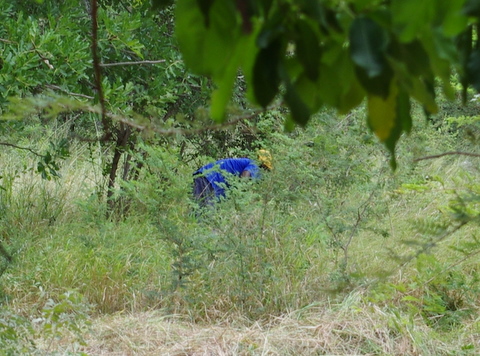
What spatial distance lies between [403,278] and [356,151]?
1.01m

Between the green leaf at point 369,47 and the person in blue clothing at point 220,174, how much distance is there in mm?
4552

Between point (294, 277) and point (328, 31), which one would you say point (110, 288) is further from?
point (328, 31)

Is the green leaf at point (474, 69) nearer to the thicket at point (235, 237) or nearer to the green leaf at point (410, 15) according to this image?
the green leaf at point (410, 15)

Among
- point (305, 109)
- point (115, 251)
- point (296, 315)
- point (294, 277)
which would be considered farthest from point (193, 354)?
point (305, 109)

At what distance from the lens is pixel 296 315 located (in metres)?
4.62

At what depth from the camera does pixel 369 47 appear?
69cm

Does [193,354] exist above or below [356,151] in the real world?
below

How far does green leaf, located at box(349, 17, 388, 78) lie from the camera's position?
69 centimetres

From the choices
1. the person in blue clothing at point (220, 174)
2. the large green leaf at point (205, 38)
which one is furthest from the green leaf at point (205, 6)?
the person in blue clothing at point (220, 174)

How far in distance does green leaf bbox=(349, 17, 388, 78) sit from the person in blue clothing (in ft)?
14.9

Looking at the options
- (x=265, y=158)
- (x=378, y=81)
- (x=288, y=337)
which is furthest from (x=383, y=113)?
(x=265, y=158)

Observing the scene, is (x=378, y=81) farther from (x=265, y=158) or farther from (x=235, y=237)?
(x=265, y=158)

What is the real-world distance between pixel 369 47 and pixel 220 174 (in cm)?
539

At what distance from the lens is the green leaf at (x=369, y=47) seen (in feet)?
2.26
